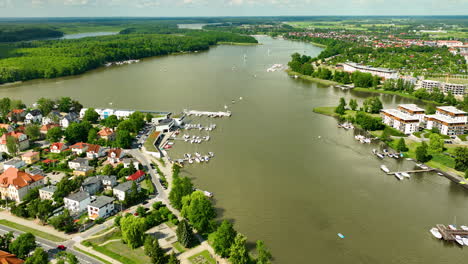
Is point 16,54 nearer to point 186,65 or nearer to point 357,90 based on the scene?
point 186,65

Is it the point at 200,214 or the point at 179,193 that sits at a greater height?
the point at 179,193

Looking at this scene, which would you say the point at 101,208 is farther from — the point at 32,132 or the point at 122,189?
the point at 32,132

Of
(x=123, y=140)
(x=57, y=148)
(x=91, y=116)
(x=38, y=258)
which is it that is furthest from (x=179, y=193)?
(x=91, y=116)

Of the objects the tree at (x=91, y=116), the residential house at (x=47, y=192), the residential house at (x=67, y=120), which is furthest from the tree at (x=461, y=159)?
the residential house at (x=67, y=120)

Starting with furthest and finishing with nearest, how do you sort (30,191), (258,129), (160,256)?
(258,129), (30,191), (160,256)

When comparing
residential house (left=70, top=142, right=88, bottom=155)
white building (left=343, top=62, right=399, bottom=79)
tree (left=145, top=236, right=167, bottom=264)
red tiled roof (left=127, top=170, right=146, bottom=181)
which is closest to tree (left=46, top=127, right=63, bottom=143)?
residential house (left=70, top=142, right=88, bottom=155)

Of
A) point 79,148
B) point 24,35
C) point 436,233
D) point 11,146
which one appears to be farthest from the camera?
point 24,35

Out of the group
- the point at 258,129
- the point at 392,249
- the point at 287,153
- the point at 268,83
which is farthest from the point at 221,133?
the point at 268,83
